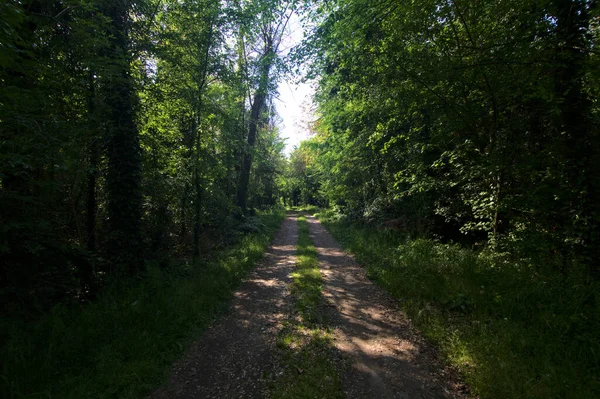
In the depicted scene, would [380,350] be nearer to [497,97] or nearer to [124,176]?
[497,97]

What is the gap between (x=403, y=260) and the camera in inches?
280

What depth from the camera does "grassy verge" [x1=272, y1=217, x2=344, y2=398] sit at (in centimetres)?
315

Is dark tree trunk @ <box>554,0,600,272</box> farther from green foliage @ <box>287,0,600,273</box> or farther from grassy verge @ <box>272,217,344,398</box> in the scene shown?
grassy verge @ <box>272,217,344,398</box>

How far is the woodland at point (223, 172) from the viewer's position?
3439 millimetres

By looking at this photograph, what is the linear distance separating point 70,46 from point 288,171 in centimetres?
3179

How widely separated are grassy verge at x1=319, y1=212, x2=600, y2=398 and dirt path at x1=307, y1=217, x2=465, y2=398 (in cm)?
27

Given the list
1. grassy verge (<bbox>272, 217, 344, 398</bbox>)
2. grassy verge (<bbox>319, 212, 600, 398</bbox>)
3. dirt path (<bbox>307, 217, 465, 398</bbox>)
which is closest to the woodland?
grassy verge (<bbox>319, 212, 600, 398</bbox>)

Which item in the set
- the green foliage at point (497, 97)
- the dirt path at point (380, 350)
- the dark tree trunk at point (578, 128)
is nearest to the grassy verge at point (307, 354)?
the dirt path at point (380, 350)

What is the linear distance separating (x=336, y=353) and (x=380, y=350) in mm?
710

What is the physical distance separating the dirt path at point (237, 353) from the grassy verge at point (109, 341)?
0.84 ft

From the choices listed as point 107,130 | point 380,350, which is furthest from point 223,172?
point 380,350

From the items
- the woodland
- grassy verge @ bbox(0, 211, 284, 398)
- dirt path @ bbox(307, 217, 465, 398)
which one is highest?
the woodland

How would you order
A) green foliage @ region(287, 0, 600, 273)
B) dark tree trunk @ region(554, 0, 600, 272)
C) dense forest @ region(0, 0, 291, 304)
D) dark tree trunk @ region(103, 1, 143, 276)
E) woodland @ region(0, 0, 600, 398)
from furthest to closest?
dark tree trunk @ region(103, 1, 143, 276) < green foliage @ region(287, 0, 600, 273) < dark tree trunk @ region(554, 0, 600, 272) < dense forest @ region(0, 0, 291, 304) < woodland @ region(0, 0, 600, 398)

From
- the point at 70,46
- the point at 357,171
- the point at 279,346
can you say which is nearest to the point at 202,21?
the point at 70,46
